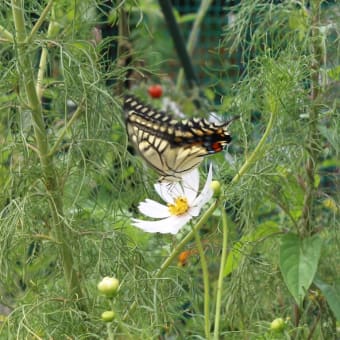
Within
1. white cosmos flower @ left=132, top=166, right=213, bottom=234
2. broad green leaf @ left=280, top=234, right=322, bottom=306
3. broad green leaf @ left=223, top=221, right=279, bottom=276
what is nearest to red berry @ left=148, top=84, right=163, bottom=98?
broad green leaf @ left=223, top=221, right=279, bottom=276

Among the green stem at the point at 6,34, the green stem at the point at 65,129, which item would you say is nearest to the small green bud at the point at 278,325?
the green stem at the point at 65,129

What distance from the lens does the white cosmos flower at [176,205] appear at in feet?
5.00

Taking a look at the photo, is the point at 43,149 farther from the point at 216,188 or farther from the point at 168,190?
the point at 216,188

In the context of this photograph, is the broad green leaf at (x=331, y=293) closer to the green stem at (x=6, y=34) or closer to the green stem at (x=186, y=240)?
the green stem at (x=186, y=240)

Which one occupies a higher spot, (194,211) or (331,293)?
(194,211)

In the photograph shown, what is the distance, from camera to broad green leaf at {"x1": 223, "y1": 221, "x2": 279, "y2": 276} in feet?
6.11

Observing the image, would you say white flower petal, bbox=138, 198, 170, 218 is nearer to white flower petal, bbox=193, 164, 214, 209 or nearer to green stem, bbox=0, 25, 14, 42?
white flower petal, bbox=193, 164, 214, 209

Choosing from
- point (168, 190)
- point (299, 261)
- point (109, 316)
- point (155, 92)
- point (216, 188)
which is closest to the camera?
point (109, 316)

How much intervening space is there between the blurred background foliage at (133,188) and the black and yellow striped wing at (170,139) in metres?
0.04

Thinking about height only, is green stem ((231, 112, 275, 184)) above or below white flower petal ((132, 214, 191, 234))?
above

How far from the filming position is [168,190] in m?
1.66

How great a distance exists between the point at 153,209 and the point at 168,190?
0.04m

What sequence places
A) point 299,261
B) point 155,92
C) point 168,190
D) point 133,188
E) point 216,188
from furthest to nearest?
point 155,92, point 133,188, point 299,261, point 168,190, point 216,188

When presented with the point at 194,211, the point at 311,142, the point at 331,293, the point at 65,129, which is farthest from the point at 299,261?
the point at 65,129
